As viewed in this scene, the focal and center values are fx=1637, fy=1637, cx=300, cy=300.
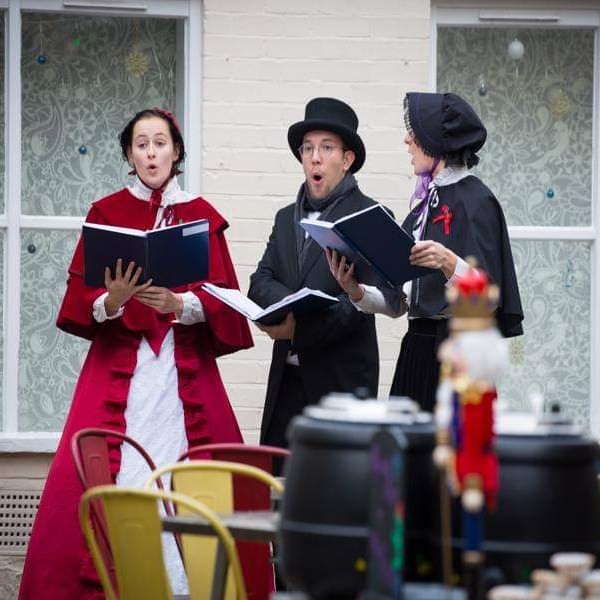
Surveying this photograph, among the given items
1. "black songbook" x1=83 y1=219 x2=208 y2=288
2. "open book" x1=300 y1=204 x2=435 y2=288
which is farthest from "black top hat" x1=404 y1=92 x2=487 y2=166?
"black songbook" x1=83 y1=219 x2=208 y2=288

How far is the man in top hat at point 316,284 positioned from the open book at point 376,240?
0.56 m

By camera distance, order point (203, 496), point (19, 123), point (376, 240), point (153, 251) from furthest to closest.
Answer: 1. point (19, 123)
2. point (153, 251)
3. point (376, 240)
4. point (203, 496)

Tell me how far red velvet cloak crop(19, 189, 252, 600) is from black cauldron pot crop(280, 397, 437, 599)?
266 cm

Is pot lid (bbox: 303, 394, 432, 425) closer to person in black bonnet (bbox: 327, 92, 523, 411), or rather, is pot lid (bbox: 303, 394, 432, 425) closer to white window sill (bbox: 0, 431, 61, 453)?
person in black bonnet (bbox: 327, 92, 523, 411)

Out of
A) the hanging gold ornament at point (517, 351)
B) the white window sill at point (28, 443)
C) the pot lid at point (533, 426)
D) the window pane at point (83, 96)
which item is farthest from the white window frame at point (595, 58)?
the pot lid at point (533, 426)

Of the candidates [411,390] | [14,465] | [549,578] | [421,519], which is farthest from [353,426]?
[14,465]

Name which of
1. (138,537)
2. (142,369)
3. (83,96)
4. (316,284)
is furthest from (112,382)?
Answer: (138,537)

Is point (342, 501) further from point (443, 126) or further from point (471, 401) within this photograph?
point (443, 126)

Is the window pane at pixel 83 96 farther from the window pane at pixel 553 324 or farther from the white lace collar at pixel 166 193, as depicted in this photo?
the window pane at pixel 553 324

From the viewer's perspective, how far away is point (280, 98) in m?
6.69

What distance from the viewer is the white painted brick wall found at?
6.66 m

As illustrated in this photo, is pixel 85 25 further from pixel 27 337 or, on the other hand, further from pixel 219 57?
pixel 27 337

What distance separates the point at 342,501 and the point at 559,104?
4366mm

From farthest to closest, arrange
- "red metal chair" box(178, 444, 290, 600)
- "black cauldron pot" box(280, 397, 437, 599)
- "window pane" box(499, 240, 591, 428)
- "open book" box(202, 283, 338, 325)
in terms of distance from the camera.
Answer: "window pane" box(499, 240, 591, 428)
"open book" box(202, 283, 338, 325)
"red metal chair" box(178, 444, 290, 600)
"black cauldron pot" box(280, 397, 437, 599)
